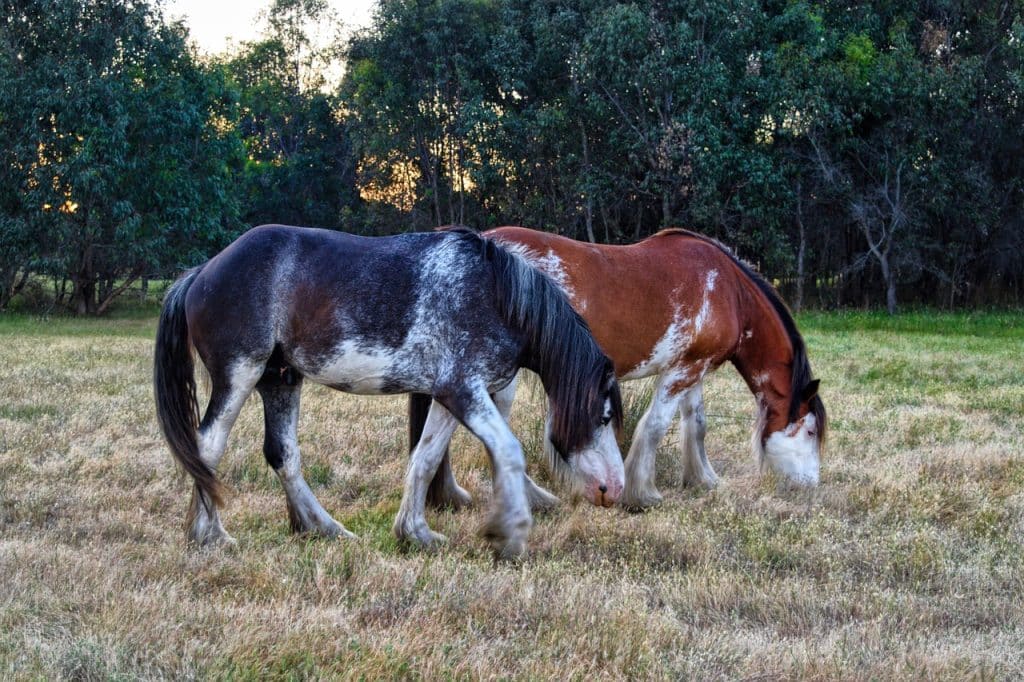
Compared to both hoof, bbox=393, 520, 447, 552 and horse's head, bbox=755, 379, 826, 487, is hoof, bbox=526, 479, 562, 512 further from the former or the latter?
horse's head, bbox=755, 379, 826, 487

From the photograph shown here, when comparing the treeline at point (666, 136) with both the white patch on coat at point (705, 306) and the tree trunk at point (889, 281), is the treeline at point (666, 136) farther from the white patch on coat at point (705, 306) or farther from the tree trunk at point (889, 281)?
the white patch on coat at point (705, 306)

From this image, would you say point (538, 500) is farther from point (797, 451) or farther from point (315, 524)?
point (797, 451)

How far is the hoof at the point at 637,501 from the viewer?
6.08m

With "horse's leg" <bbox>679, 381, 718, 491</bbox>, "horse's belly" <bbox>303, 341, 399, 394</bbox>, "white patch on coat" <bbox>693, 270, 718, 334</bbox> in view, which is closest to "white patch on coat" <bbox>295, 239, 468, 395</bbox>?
"horse's belly" <bbox>303, 341, 399, 394</bbox>

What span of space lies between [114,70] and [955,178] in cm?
2088

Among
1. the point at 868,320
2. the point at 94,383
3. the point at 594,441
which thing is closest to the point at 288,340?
the point at 594,441

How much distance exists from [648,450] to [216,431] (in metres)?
2.76

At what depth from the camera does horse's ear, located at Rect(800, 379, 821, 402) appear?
6.27 m

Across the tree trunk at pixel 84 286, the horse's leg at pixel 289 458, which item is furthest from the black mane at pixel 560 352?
the tree trunk at pixel 84 286

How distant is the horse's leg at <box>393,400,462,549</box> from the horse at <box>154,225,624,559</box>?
12mm

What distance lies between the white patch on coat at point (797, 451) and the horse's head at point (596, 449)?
2.04 metres

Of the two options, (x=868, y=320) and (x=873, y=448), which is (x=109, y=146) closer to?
(x=868, y=320)

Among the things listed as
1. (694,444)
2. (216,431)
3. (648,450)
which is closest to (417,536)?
(216,431)

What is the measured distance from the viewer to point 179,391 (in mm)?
5090
